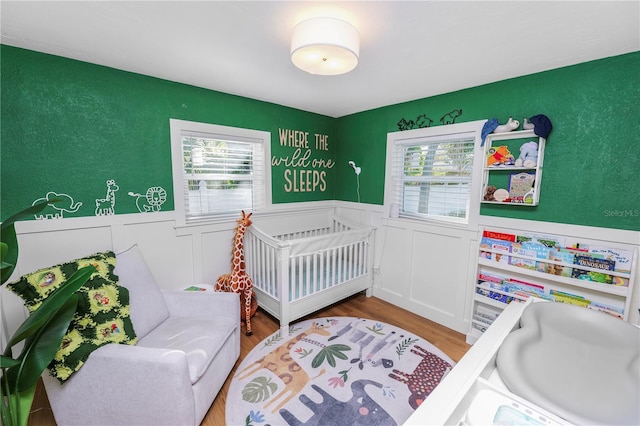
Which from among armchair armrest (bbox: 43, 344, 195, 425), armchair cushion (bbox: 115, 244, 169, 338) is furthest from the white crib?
armchair armrest (bbox: 43, 344, 195, 425)

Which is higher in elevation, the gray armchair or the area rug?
the gray armchair

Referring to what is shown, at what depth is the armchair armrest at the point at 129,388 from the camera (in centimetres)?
125

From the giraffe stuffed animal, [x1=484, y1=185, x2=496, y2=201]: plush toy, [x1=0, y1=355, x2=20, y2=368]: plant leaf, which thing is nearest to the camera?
[x1=0, y1=355, x2=20, y2=368]: plant leaf

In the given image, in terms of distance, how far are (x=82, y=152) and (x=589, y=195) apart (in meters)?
3.45

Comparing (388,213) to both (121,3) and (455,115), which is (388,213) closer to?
(455,115)

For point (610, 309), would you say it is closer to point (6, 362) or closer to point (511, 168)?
point (511, 168)

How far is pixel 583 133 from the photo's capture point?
1.76 meters

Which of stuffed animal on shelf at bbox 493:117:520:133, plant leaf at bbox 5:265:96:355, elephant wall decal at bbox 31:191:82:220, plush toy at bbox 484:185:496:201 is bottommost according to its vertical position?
plant leaf at bbox 5:265:96:355

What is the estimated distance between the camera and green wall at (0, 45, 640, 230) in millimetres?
1639

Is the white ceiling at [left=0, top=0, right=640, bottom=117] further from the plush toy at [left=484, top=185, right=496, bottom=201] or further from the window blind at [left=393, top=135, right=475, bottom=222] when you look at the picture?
the plush toy at [left=484, top=185, right=496, bottom=201]

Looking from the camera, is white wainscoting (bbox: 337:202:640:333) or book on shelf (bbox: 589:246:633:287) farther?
white wainscoting (bbox: 337:202:640:333)

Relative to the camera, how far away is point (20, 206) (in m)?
1.69

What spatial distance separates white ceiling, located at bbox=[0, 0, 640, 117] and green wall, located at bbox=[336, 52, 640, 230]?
0.34 ft

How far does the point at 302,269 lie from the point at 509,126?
199cm
